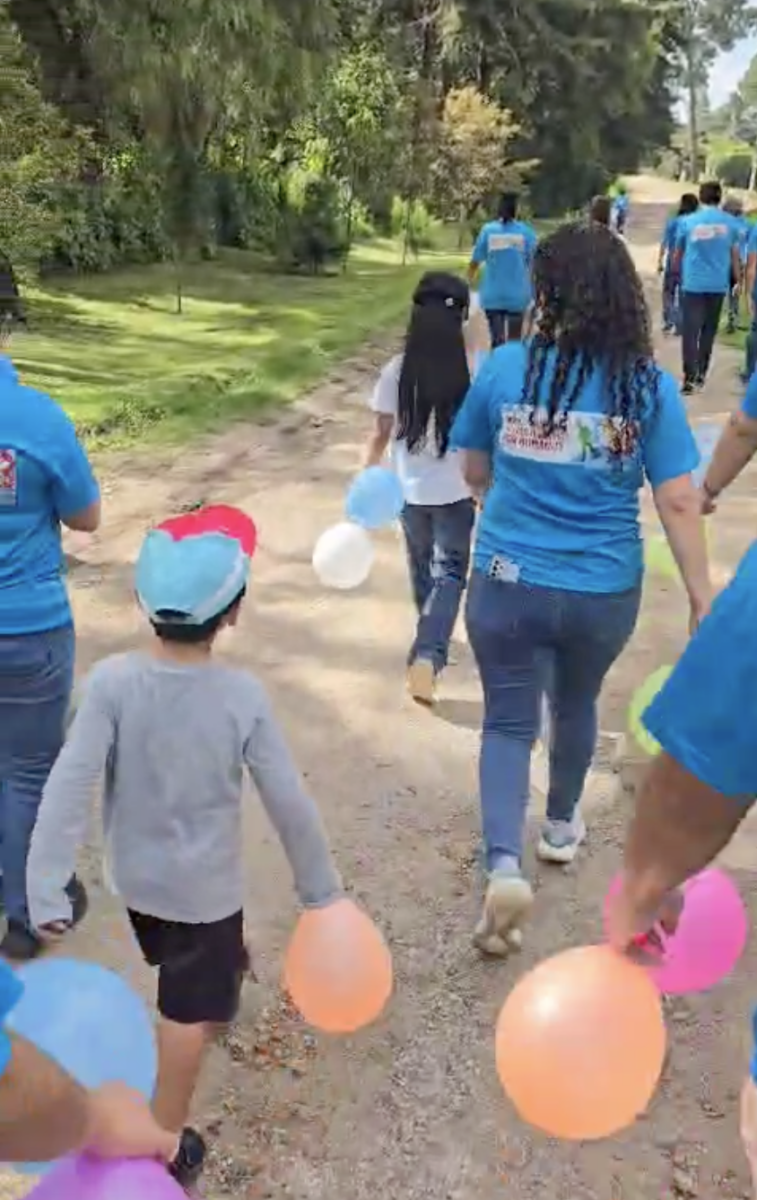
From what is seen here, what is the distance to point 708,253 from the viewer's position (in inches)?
437

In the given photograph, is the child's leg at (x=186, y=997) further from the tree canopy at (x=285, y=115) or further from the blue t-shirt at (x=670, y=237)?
the blue t-shirt at (x=670, y=237)

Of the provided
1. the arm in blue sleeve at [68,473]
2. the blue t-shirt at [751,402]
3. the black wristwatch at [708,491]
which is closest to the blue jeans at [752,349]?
the black wristwatch at [708,491]

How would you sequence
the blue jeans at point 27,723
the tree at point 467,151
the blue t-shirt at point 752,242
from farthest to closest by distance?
the tree at point 467,151 < the blue t-shirt at point 752,242 < the blue jeans at point 27,723

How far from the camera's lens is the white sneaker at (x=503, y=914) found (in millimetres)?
3471

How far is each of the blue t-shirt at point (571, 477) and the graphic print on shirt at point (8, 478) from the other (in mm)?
1217

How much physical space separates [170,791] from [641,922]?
104 cm

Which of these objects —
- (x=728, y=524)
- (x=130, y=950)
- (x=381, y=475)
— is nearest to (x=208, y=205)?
(x=728, y=524)

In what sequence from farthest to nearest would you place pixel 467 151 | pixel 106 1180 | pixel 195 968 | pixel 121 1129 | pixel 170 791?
Result: pixel 467 151 < pixel 195 968 < pixel 170 791 < pixel 106 1180 < pixel 121 1129

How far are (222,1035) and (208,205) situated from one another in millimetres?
19732

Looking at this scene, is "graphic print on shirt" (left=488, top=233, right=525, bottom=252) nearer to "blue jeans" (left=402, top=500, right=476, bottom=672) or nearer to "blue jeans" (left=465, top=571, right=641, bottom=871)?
"blue jeans" (left=402, top=500, right=476, bottom=672)

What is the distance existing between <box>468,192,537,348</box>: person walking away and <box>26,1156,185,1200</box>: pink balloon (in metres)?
9.61

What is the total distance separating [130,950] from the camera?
11.9ft

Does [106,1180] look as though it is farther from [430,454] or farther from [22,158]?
[22,158]

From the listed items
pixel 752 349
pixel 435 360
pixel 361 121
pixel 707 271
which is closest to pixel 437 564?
pixel 435 360
